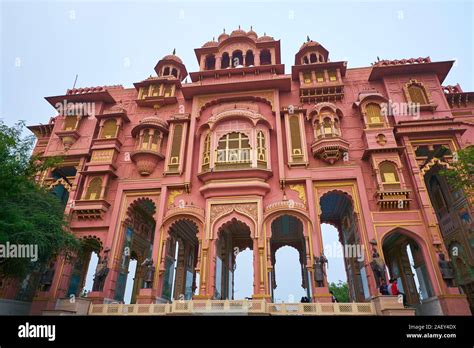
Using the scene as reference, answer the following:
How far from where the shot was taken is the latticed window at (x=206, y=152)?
19.0 meters

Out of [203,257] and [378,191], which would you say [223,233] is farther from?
[378,191]

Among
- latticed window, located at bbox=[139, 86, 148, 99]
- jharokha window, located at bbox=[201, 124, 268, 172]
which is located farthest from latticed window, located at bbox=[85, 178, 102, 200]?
latticed window, located at bbox=[139, 86, 148, 99]

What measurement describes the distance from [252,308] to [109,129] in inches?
658

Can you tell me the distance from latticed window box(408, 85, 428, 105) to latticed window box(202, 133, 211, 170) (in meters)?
14.5

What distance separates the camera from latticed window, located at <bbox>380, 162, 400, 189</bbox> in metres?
16.4

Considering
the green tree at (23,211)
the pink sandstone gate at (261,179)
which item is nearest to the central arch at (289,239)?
the pink sandstone gate at (261,179)

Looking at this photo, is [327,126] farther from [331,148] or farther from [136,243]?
[136,243]

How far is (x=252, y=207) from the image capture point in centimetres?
1716

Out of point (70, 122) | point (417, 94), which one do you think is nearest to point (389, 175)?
point (417, 94)

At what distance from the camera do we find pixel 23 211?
12727mm

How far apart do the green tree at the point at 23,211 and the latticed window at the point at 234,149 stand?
381 inches
